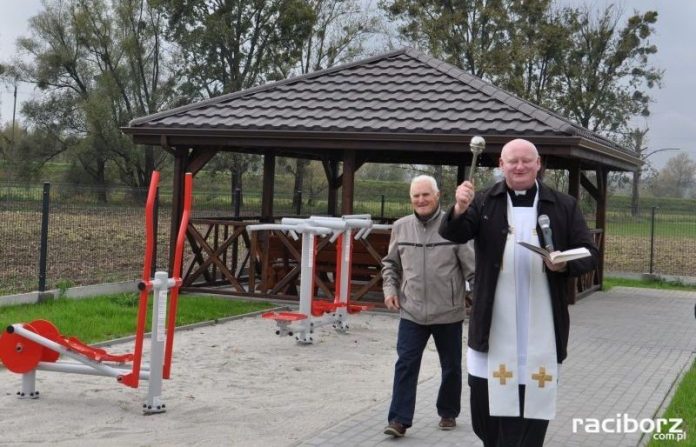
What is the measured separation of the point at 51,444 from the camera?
6.11 m

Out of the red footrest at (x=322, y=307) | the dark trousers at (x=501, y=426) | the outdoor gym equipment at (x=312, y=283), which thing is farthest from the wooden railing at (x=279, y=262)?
the dark trousers at (x=501, y=426)

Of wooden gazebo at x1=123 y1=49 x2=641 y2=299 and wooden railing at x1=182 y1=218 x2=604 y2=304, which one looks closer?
wooden gazebo at x1=123 y1=49 x2=641 y2=299

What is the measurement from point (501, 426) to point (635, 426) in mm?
2626

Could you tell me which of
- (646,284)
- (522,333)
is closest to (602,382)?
(522,333)

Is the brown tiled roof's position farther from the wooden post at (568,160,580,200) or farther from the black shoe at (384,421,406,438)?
the black shoe at (384,421,406,438)

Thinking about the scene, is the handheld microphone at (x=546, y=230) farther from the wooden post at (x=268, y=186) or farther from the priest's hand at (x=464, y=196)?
the wooden post at (x=268, y=186)

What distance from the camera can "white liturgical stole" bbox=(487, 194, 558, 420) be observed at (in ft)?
15.4

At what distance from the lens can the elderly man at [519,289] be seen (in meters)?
4.69

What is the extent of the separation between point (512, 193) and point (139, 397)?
393cm

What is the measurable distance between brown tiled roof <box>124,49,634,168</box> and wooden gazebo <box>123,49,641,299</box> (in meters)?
0.02

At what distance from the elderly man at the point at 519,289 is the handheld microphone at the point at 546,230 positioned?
0.04 m

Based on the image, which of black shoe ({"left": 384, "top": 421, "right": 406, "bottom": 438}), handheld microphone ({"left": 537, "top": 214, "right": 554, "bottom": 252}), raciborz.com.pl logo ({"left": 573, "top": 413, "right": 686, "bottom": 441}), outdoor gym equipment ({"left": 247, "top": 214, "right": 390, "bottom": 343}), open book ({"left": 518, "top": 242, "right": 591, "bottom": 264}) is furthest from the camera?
outdoor gym equipment ({"left": 247, "top": 214, "right": 390, "bottom": 343})

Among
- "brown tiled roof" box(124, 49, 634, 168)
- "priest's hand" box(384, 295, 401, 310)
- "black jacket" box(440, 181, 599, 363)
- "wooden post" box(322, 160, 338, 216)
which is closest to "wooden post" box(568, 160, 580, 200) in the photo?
"brown tiled roof" box(124, 49, 634, 168)

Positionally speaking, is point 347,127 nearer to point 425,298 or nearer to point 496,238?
point 425,298
